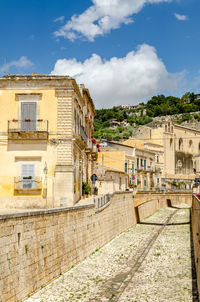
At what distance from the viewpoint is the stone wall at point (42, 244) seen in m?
11.3

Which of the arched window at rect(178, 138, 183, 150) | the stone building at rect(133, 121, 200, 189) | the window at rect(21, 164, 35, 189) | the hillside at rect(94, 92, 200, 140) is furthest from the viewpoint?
the hillside at rect(94, 92, 200, 140)

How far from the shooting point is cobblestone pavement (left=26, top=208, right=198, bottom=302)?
1461 centimetres

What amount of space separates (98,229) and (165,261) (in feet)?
13.7

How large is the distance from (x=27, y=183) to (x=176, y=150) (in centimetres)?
7021

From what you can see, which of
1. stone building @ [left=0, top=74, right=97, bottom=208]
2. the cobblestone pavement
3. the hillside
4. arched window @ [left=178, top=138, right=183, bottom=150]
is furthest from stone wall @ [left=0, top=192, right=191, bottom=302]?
the hillside

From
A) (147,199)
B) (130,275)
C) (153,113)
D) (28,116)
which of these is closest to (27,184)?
(28,116)

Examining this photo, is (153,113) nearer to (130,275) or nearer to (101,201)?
(101,201)

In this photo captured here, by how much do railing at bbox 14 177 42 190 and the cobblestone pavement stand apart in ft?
17.2

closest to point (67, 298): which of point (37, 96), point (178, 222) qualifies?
point (37, 96)

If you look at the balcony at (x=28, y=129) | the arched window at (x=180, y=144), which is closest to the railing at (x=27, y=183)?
the balcony at (x=28, y=129)

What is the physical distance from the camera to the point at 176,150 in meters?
90.7

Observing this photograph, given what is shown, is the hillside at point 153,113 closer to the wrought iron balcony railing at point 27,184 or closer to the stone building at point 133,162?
the stone building at point 133,162

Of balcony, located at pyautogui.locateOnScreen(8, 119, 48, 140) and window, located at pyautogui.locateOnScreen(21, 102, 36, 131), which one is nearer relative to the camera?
balcony, located at pyautogui.locateOnScreen(8, 119, 48, 140)

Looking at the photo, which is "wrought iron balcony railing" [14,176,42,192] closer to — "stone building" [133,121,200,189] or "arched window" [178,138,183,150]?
"stone building" [133,121,200,189]
